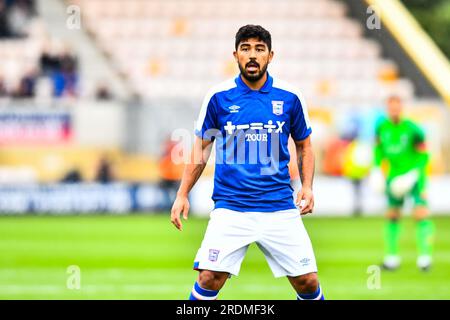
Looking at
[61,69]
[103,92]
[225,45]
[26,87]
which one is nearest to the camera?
[26,87]

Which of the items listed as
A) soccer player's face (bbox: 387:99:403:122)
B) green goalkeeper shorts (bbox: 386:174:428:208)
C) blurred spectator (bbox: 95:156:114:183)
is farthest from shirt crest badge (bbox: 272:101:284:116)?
blurred spectator (bbox: 95:156:114:183)

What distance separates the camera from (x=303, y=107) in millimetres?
7684

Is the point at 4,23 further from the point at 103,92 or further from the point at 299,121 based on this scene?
the point at 299,121

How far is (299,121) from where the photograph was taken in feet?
25.1

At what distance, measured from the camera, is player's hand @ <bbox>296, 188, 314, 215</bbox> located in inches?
298

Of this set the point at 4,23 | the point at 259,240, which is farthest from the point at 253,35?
the point at 4,23

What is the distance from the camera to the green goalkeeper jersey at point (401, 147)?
14.8 metres

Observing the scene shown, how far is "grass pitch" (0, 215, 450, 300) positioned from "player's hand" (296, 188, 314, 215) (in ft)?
13.4

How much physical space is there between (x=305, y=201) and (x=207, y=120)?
813mm

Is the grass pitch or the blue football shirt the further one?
the grass pitch

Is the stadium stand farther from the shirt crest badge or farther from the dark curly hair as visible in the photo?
the dark curly hair

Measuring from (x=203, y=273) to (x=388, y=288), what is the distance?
5269 mm

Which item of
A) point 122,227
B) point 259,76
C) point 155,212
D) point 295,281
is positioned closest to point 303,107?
point 259,76

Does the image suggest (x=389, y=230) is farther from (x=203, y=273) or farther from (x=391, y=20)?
(x=391, y=20)
